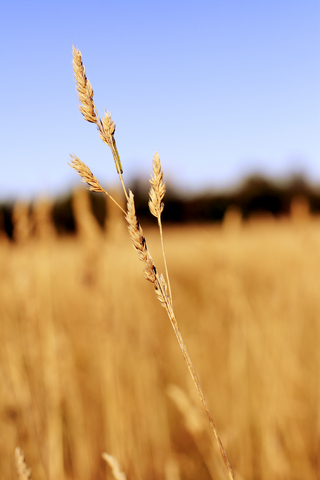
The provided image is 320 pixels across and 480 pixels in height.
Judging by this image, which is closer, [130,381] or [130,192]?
[130,192]

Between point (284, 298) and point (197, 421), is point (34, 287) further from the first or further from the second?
point (284, 298)

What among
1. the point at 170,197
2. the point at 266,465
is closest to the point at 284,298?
the point at 266,465

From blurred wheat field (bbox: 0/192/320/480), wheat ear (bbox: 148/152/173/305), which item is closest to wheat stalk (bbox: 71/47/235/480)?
wheat ear (bbox: 148/152/173/305)

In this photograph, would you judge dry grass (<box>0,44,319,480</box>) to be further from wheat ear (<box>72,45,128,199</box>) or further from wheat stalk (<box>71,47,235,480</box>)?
wheat ear (<box>72,45,128,199</box>)

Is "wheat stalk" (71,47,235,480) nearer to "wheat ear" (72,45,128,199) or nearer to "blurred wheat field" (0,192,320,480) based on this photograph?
"wheat ear" (72,45,128,199)

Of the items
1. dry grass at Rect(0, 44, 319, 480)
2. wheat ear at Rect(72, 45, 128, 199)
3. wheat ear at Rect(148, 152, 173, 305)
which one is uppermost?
wheat ear at Rect(72, 45, 128, 199)

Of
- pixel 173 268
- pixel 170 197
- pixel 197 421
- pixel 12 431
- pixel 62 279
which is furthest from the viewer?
pixel 170 197

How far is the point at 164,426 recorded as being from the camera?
71.9 inches

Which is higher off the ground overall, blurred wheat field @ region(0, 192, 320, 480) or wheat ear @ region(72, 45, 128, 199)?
wheat ear @ region(72, 45, 128, 199)

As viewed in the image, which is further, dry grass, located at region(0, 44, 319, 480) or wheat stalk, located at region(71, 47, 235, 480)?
dry grass, located at region(0, 44, 319, 480)

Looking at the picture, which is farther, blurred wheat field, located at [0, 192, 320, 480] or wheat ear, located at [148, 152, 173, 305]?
blurred wheat field, located at [0, 192, 320, 480]

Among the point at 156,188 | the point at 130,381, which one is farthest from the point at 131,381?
the point at 156,188

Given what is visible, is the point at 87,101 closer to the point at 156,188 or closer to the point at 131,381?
the point at 156,188

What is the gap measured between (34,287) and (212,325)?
6.09 feet
